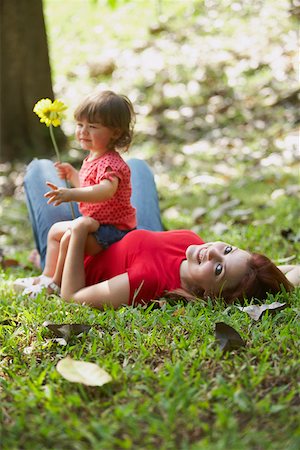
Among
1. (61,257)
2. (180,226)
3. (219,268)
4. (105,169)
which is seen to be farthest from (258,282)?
(180,226)

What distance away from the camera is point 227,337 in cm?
241

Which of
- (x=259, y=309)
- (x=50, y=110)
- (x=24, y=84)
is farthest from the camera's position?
(x=24, y=84)

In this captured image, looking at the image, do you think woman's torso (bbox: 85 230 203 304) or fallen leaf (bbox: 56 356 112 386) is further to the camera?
woman's torso (bbox: 85 230 203 304)

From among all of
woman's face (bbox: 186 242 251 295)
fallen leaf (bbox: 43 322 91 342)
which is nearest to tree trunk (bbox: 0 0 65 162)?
→ woman's face (bbox: 186 242 251 295)

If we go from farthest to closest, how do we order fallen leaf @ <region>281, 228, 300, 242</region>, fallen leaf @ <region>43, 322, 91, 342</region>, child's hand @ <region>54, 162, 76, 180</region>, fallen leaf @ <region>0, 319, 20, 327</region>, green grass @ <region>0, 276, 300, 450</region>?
fallen leaf @ <region>281, 228, 300, 242</region>
child's hand @ <region>54, 162, 76, 180</region>
fallen leaf @ <region>0, 319, 20, 327</region>
fallen leaf @ <region>43, 322, 91, 342</region>
green grass @ <region>0, 276, 300, 450</region>

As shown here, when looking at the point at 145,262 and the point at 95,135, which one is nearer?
the point at 145,262

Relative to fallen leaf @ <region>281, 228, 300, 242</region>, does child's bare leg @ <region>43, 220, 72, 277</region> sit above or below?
above

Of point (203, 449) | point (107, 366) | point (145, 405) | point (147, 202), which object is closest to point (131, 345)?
point (107, 366)

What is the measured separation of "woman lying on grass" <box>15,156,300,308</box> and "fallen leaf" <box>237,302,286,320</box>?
154mm

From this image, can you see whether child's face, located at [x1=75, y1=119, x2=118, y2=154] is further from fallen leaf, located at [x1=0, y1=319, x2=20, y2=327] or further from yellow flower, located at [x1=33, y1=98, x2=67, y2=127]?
fallen leaf, located at [x1=0, y1=319, x2=20, y2=327]

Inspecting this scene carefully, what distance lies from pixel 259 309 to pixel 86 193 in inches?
41.4

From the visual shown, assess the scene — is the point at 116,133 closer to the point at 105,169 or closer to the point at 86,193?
the point at 105,169

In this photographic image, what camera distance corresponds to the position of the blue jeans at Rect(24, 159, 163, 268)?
407cm

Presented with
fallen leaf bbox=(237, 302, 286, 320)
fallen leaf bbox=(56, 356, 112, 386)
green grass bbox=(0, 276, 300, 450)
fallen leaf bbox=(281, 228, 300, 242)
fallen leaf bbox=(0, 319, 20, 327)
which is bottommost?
fallen leaf bbox=(281, 228, 300, 242)
